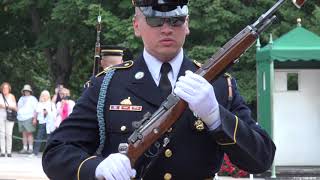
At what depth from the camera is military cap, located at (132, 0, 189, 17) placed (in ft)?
10.9

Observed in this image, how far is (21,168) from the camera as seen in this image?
1531 cm

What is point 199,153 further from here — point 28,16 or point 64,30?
point 28,16

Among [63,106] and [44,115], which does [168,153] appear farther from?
[44,115]

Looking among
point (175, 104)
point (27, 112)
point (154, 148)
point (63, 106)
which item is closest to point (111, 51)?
point (154, 148)

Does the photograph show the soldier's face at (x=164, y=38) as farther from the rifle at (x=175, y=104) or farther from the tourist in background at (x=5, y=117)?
the tourist in background at (x=5, y=117)

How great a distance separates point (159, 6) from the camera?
335 cm

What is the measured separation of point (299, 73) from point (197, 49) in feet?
19.3

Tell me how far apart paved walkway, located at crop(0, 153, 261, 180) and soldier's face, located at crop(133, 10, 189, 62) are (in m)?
10.4

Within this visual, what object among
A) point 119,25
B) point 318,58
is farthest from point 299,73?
point 119,25

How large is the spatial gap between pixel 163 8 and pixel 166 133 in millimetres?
563

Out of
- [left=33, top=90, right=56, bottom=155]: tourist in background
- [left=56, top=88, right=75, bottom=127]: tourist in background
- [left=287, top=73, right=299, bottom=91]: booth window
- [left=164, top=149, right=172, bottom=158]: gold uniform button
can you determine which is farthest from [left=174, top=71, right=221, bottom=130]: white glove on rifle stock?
[left=33, top=90, right=56, bottom=155]: tourist in background

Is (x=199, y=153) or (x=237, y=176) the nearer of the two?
→ (x=199, y=153)

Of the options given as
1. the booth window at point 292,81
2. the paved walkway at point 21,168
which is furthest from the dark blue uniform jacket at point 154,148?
the booth window at point 292,81

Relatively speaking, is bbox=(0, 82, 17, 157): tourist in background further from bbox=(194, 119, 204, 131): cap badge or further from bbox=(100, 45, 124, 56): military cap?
bbox=(194, 119, 204, 131): cap badge
